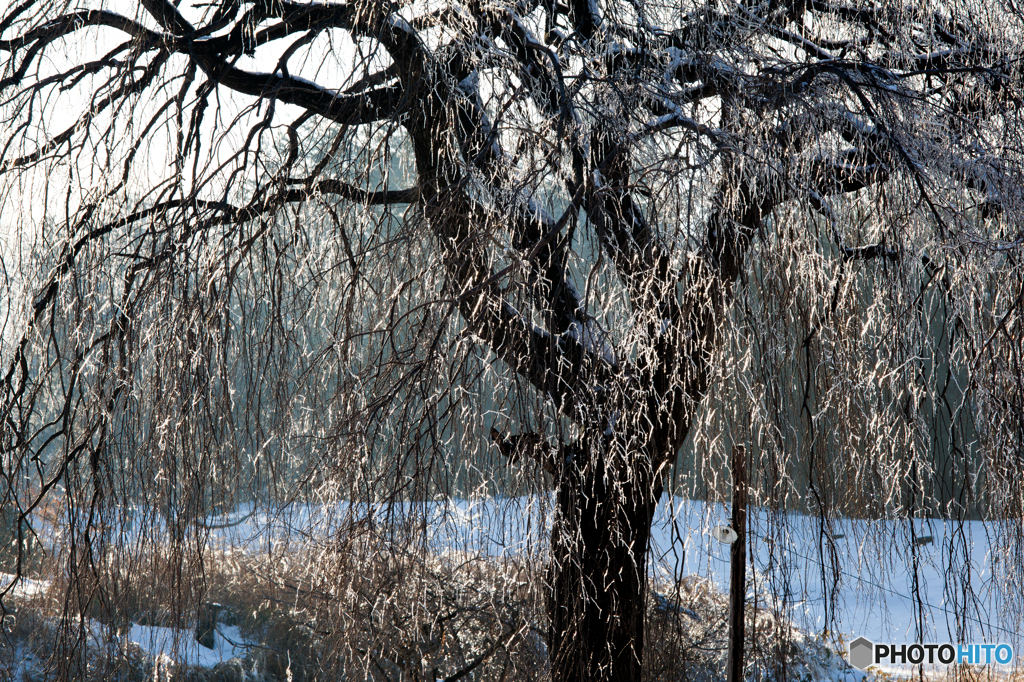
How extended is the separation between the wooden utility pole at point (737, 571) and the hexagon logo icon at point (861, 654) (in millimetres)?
2686

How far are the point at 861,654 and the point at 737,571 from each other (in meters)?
3.51

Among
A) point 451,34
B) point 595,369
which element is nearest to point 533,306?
point 595,369

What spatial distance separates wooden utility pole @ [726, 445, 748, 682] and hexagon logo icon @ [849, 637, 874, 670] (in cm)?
269

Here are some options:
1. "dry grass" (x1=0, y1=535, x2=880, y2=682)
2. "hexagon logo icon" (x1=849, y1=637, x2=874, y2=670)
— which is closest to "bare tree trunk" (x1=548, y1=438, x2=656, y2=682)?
"dry grass" (x1=0, y1=535, x2=880, y2=682)

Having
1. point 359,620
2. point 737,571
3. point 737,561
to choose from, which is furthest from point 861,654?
point 359,620

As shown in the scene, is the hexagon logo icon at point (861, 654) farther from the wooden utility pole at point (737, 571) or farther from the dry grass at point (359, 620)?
the wooden utility pole at point (737, 571)

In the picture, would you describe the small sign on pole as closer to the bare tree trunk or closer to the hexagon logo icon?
the bare tree trunk

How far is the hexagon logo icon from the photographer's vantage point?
6000mm

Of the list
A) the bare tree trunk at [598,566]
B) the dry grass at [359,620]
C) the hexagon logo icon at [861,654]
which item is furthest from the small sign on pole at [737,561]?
the hexagon logo icon at [861,654]

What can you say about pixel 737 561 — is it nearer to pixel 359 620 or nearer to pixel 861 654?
pixel 359 620

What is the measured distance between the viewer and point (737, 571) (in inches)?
142

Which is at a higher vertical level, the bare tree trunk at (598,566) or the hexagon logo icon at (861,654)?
the bare tree trunk at (598,566)

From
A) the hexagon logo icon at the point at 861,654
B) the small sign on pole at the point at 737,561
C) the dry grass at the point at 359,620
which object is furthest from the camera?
the hexagon logo icon at the point at 861,654

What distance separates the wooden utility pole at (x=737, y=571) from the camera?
250 centimetres
